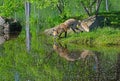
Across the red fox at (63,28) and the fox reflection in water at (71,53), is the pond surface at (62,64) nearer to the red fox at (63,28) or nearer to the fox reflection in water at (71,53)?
the fox reflection in water at (71,53)

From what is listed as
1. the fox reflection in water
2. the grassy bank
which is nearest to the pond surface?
the fox reflection in water

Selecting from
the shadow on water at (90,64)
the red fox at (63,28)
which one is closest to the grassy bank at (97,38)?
the red fox at (63,28)

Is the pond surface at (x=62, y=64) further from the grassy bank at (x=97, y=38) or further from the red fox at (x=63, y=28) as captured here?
the red fox at (x=63, y=28)

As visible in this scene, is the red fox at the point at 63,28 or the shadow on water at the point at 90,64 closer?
the shadow on water at the point at 90,64

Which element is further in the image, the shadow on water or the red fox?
the red fox

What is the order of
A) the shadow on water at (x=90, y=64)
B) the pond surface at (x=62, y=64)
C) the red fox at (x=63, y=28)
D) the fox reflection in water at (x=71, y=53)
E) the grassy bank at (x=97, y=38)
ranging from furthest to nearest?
the red fox at (x=63, y=28) < the grassy bank at (x=97, y=38) < the fox reflection in water at (x=71, y=53) < the pond surface at (x=62, y=64) < the shadow on water at (x=90, y=64)

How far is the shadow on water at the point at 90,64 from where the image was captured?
14786 millimetres

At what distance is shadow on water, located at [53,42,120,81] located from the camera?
48.5ft

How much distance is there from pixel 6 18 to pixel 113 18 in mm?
12123

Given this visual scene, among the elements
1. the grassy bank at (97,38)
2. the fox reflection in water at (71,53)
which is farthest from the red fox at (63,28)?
the fox reflection in water at (71,53)

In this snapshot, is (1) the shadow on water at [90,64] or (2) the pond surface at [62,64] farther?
(2) the pond surface at [62,64]

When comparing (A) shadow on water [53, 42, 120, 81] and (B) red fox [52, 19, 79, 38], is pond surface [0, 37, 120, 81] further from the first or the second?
(B) red fox [52, 19, 79, 38]

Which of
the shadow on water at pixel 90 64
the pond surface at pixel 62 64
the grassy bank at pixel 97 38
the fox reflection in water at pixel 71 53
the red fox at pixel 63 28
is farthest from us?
the red fox at pixel 63 28

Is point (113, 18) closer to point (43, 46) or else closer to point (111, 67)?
point (43, 46)
